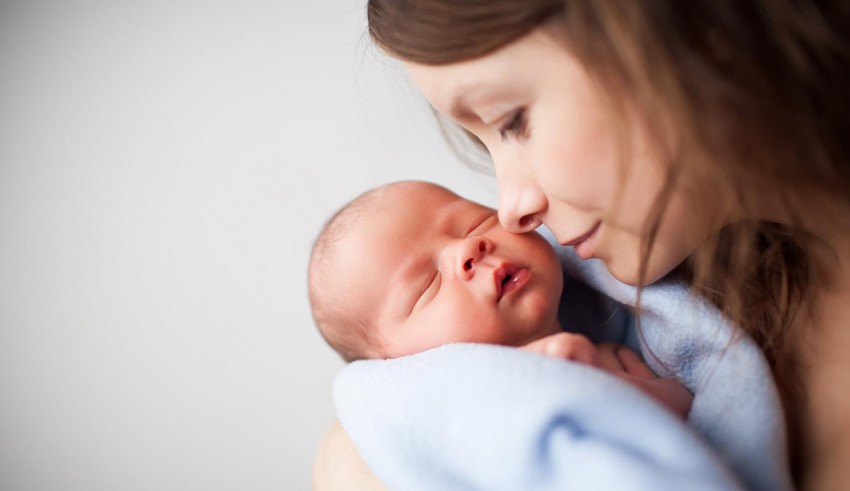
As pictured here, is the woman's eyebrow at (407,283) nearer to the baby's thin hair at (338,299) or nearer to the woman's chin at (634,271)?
the baby's thin hair at (338,299)

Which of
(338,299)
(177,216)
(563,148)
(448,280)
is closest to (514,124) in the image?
(563,148)

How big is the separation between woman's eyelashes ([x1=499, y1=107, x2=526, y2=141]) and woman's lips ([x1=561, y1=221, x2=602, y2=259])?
15 cm

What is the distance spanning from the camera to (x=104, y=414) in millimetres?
1464

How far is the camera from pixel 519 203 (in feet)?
2.88

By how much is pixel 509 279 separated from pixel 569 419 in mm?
284

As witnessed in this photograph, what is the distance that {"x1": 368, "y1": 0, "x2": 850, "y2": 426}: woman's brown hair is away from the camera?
26.2 inches

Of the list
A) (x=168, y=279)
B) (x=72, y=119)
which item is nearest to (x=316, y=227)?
(x=168, y=279)

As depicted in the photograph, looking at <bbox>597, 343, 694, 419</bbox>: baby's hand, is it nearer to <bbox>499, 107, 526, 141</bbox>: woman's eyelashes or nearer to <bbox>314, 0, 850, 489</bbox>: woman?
<bbox>314, 0, 850, 489</bbox>: woman

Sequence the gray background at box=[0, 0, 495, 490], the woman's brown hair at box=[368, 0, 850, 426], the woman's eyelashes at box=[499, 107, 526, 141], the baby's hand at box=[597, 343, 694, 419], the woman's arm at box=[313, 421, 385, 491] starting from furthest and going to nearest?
the gray background at box=[0, 0, 495, 490], the woman's arm at box=[313, 421, 385, 491], the baby's hand at box=[597, 343, 694, 419], the woman's eyelashes at box=[499, 107, 526, 141], the woman's brown hair at box=[368, 0, 850, 426]

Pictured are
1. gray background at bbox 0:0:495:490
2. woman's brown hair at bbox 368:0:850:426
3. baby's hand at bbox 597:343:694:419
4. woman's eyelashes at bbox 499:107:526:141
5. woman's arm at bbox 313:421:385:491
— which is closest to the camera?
woman's brown hair at bbox 368:0:850:426

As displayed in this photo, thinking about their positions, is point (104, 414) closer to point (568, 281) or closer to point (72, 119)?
point (72, 119)

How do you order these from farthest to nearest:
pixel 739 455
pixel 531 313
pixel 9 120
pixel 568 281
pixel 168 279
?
1. pixel 168 279
2. pixel 9 120
3. pixel 568 281
4. pixel 531 313
5. pixel 739 455

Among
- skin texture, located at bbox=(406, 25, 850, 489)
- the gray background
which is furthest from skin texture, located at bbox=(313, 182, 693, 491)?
the gray background

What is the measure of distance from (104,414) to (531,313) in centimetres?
97
